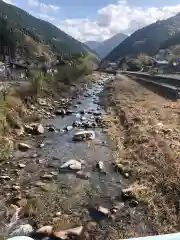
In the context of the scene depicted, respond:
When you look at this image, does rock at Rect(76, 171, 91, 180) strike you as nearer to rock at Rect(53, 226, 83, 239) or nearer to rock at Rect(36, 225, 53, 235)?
rock at Rect(53, 226, 83, 239)

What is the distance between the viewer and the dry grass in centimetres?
1197

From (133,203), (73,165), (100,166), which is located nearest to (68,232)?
(133,203)

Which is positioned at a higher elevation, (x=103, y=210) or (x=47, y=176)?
(x=103, y=210)

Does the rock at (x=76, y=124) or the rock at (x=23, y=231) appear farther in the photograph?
the rock at (x=76, y=124)

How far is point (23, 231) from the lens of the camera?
10430mm

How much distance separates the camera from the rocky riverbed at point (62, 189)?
35.4 feet

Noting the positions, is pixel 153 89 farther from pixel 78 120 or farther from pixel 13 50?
pixel 13 50

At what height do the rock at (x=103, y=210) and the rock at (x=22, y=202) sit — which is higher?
the rock at (x=103, y=210)

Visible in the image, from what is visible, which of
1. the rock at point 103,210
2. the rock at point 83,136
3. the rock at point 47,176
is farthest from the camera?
the rock at point 83,136

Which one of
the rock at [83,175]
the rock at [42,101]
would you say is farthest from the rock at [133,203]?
the rock at [42,101]

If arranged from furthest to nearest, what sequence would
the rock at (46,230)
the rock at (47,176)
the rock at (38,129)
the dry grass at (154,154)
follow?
the rock at (38,129) → the rock at (47,176) → the dry grass at (154,154) → the rock at (46,230)

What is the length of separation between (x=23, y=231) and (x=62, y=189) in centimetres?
369

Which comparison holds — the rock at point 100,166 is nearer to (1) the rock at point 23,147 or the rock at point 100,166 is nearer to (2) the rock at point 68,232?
(1) the rock at point 23,147

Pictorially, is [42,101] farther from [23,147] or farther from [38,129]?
[23,147]
